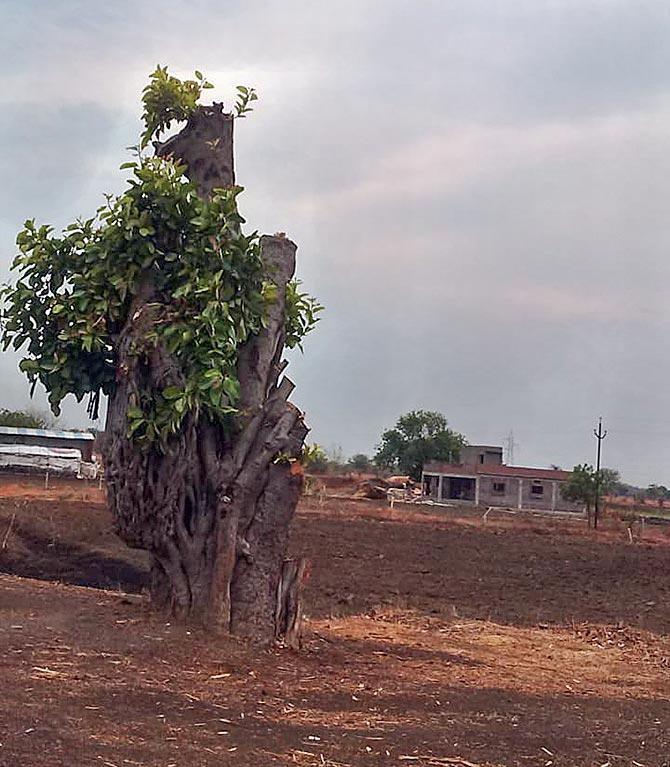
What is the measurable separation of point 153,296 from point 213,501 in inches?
76.1

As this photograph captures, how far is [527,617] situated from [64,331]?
9.56 m

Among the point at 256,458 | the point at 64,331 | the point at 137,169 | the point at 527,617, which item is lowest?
A: the point at 527,617

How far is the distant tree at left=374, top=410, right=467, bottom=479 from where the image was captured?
3666 inches

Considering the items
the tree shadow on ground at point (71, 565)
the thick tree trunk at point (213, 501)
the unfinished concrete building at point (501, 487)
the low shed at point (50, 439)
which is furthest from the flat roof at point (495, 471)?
the thick tree trunk at point (213, 501)

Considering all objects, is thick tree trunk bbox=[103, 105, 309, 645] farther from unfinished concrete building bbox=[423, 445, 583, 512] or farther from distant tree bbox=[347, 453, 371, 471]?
distant tree bbox=[347, 453, 371, 471]

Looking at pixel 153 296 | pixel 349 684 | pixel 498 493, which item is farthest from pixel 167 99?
pixel 498 493

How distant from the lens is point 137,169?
9961 millimetres

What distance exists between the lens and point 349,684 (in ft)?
29.2

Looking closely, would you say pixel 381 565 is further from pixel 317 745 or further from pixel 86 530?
pixel 317 745

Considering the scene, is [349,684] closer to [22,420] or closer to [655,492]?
[22,420]

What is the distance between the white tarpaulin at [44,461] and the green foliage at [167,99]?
44.6 m

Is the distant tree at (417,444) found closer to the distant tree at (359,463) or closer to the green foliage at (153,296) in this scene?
the distant tree at (359,463)

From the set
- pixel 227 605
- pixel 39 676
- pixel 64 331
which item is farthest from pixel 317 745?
pixel 64 331

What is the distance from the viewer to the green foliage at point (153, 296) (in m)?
9.77
